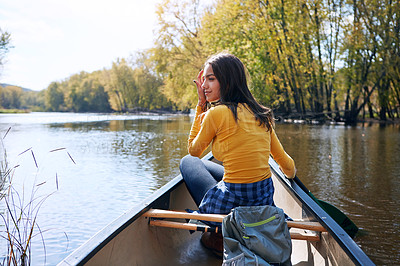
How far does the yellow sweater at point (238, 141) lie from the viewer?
190cm

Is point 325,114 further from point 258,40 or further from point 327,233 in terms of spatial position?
point 327,233

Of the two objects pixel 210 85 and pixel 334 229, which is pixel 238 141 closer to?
pixel 210 85

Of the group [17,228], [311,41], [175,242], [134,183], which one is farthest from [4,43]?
[175,242]

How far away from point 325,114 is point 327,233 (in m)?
22.3

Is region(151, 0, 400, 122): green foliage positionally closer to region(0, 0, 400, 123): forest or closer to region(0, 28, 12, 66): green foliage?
region(0, 0, 400, 123): forest

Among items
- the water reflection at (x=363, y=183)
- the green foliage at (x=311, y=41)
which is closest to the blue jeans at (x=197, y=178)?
the water reflection at (x=363, y=183)

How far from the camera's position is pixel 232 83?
1.99 m

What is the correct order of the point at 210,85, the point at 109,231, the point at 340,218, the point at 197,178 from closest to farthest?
the point at 109,231 < the point at 210,85 < the point at 197,178 < the point at 340,218

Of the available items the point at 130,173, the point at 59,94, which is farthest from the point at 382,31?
the point at 59,94

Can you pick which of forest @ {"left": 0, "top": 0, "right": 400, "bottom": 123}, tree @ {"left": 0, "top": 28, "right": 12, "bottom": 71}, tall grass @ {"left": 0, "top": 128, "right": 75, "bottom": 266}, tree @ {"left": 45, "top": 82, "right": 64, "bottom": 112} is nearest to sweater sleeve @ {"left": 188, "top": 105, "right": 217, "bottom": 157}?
tall grass @ {"left": 0, "top": 128, "right": 75, "bottom": 266}

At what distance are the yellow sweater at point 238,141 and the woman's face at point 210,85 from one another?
0.16 m

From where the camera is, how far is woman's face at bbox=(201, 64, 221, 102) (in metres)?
2.03

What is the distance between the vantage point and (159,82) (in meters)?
49.1

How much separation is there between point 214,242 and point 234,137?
89cm
